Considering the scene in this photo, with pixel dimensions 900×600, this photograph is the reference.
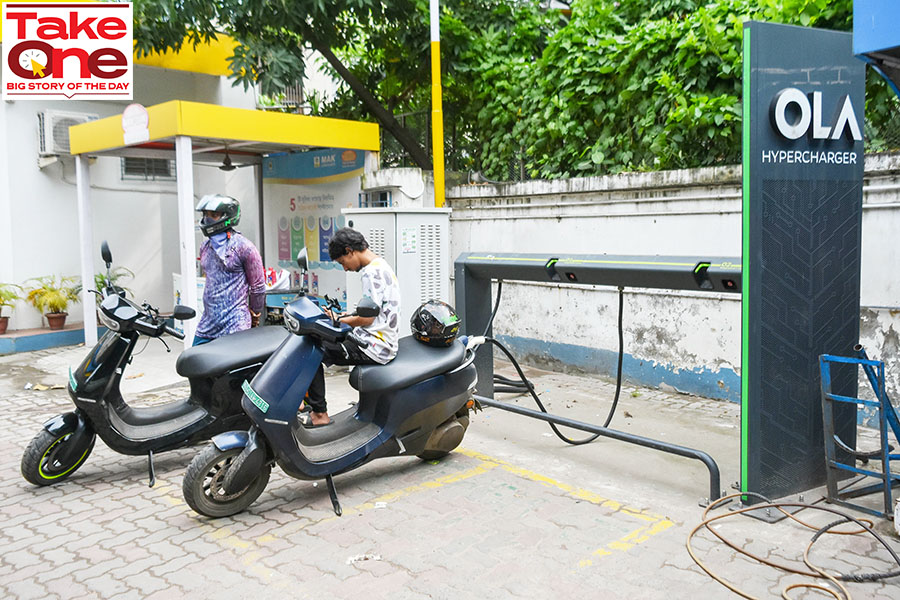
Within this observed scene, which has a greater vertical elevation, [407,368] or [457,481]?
[407,368]

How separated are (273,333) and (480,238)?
417cm

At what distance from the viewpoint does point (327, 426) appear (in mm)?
4883

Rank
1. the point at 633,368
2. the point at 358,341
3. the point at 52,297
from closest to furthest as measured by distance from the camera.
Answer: the point at 358,341
the point at 633,368
the point at 52,297

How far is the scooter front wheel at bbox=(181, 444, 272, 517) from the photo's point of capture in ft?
13.6

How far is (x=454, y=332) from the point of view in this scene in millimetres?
5020

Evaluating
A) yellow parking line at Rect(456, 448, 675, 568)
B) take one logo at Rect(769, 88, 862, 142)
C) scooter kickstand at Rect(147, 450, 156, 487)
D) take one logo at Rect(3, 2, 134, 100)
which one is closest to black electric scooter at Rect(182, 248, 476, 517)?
yellow parking line at Rect(456, 448, 675, 568)

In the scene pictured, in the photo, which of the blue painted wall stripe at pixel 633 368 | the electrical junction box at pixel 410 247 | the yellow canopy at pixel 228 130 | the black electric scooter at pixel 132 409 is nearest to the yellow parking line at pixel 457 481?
the black electric scooter at pixel 132 409

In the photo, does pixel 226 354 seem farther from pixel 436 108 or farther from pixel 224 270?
pixel 436 108

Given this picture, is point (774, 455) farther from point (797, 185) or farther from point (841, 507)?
point (797, 185)

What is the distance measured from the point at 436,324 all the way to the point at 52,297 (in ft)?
25.0

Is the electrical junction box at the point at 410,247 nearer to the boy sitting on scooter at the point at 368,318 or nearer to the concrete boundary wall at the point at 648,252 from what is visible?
the concrete boundary wall at the point at 648,252

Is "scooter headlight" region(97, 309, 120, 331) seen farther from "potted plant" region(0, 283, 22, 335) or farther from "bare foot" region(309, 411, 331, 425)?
"potted plant" region(0, 283, 22, 335)

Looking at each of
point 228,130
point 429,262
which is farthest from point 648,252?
point 228,130

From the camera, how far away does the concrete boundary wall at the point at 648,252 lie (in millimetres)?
5645
